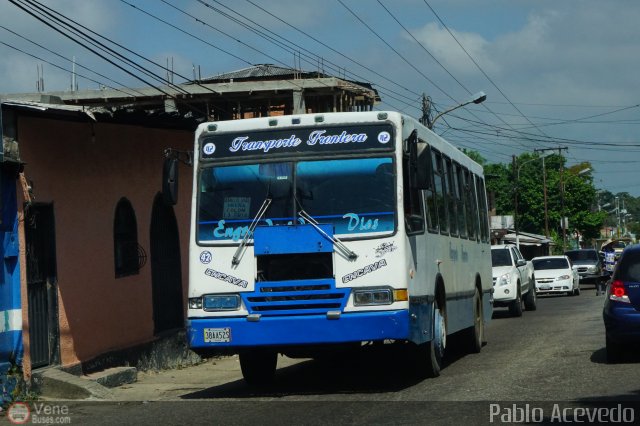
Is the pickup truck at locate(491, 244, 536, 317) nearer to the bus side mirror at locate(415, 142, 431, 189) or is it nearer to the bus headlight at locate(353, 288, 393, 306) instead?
the bus side mirror at locate(415, 142, 431, 189)

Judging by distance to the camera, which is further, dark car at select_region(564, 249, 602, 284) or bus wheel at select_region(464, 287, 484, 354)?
dark car at select_region(564, 249, 602, 284)

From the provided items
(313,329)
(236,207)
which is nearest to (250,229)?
(236,207)

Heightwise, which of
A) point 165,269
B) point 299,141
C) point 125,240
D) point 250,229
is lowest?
point 165,269

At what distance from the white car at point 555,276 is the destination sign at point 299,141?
27.5m

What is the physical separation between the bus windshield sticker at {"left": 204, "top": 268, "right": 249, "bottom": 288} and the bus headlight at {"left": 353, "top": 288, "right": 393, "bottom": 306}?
1.24 metres

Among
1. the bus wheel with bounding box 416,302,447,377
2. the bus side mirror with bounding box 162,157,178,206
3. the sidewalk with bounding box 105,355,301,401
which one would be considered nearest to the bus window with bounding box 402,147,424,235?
the bus wheel with bounding box 416,302,447,377

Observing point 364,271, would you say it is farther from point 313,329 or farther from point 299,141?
point 299,141

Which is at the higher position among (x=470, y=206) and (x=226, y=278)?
(x=470, y=206)

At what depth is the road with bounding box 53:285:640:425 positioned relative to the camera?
10062 millimetres

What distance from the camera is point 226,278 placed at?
38.5 ft

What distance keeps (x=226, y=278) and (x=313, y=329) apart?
45.6 inches

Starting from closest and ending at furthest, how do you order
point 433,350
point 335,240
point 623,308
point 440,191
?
1. point 335,240
2. point 433,350
3. point 623,308
4. point 440,191

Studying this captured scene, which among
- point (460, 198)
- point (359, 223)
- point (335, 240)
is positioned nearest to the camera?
point (335, 240)

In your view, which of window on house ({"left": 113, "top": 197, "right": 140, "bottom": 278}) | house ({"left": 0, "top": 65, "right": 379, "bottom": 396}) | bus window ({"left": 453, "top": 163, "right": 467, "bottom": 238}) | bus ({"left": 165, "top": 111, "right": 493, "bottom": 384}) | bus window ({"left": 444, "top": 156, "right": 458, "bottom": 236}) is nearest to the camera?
bus ({"left": 165, "top": 111, "right": 493, "bottom": 384})
